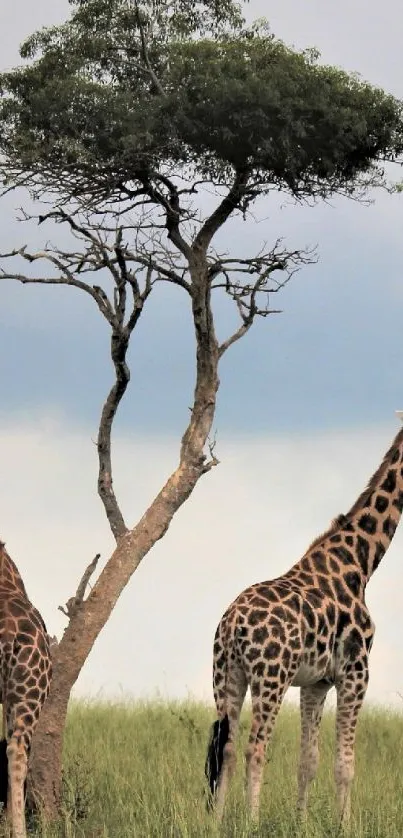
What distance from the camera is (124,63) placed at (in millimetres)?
12969

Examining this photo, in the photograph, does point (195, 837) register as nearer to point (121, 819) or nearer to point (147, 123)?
point (121, 819)

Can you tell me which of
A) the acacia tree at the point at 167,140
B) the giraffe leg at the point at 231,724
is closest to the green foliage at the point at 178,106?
the acacia tree at the point at 167,140

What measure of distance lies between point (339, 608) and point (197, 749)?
15.9ft

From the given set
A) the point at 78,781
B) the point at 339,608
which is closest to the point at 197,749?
the point at 78,781

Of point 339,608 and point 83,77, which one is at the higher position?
point 83,77

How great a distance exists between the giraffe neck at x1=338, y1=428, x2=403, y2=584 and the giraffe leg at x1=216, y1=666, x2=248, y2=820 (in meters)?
1.62

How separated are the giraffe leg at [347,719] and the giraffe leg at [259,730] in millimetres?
786

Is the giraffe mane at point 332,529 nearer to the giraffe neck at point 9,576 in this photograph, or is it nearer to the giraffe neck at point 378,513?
the giraffe neck at point 378,513

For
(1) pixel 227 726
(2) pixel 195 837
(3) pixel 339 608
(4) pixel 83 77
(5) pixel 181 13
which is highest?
(5) pixel 181 13

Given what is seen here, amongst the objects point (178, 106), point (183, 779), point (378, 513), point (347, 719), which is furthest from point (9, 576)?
point (178, 106)

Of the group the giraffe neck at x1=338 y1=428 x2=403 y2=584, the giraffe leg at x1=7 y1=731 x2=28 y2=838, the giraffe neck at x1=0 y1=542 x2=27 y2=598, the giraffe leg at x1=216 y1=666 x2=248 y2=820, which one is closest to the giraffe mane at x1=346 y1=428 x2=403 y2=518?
the giraffe neck at x1=338 y1=428 x2=403 y2=584

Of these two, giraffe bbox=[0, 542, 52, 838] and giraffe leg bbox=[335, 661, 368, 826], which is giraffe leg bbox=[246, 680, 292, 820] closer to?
giraffe leg bbox=[335, 661, 368, 826]

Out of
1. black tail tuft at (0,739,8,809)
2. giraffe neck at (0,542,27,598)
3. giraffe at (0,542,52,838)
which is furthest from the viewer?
giraffe neck at (0,542,27,598)

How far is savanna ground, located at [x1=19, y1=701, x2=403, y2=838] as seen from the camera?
8.77 m
